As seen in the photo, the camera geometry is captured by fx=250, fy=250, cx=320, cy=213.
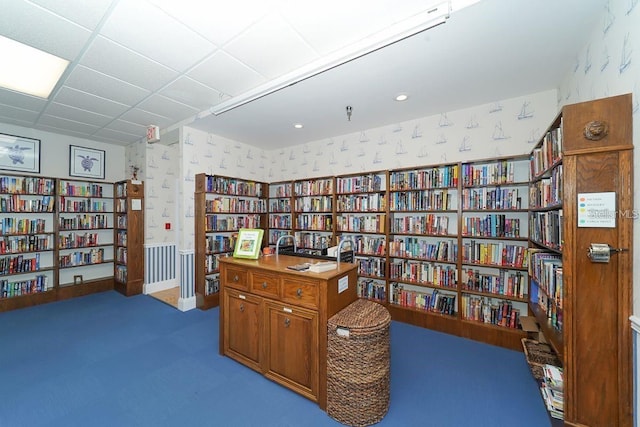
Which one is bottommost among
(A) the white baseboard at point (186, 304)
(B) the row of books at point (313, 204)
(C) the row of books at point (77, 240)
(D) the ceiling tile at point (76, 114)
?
(A) the white baseboard at point (186, 304)

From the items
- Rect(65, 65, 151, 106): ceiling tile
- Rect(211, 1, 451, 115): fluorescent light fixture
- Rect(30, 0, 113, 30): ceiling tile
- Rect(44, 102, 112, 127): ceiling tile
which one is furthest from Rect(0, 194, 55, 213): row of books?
Rect(211, 1, 451, 115): fluorescent light fixture

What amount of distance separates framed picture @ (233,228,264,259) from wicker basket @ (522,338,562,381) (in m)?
2.62

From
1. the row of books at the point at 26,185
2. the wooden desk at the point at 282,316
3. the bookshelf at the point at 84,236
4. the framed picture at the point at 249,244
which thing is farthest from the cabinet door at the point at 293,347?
the row of books at the point at 26,185

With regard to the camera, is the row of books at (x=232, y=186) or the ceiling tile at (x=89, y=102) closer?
the ceiling tile at (x=89, y=102)

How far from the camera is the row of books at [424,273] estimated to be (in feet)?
10.4

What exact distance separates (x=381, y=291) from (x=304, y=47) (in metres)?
3.14

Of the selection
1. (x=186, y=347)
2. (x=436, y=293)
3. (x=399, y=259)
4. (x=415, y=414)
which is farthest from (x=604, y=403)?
(x=186, y=347)

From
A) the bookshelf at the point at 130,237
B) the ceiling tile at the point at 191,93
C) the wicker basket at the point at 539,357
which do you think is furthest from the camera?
the bookshelf at the point at 130,237

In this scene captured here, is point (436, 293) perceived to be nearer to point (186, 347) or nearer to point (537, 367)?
point (537, 367)

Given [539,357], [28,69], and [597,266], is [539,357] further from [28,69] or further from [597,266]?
[28,69]

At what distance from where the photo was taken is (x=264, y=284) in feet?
7.15

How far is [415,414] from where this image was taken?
181 centimetres

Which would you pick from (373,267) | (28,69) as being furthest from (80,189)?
(373,267)

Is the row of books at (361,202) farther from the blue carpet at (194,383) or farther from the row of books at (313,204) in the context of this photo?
the blue carpet at (194,383)
